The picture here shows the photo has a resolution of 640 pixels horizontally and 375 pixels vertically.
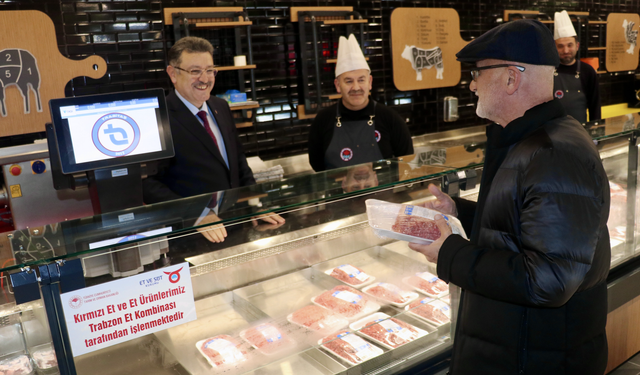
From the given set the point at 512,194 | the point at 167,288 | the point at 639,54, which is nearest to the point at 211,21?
the point at 167,288

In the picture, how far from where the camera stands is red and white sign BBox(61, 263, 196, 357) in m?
1.33

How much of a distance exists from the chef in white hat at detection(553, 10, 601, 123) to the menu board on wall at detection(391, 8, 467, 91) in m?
1.53

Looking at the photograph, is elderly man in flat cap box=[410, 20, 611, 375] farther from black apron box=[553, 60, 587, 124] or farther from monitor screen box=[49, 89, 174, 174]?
black apron box=[553, 60, 587, 124]

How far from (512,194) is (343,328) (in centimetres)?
100

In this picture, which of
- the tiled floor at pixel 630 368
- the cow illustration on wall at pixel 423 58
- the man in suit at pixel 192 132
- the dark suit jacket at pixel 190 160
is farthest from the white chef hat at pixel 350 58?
the cow illustration on wall at pixel 423 58

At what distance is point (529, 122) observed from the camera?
1.30 meters

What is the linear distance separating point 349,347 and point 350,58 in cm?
206

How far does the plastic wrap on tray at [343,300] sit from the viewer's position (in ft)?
6.89

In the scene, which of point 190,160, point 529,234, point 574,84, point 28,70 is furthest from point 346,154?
point 574,84

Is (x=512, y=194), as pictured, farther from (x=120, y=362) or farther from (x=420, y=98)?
(x=420, y=98)

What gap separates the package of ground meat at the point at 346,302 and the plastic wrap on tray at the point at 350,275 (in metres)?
0.04

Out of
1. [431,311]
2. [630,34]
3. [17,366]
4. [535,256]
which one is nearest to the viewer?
[535,256]

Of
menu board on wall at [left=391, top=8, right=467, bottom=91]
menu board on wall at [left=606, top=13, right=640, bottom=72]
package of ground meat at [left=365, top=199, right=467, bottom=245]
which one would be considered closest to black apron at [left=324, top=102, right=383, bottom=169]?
package of ground meat at [left=365, top=199, right=467, bottom=245]

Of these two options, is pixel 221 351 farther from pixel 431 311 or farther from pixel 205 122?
pixel 205 122
